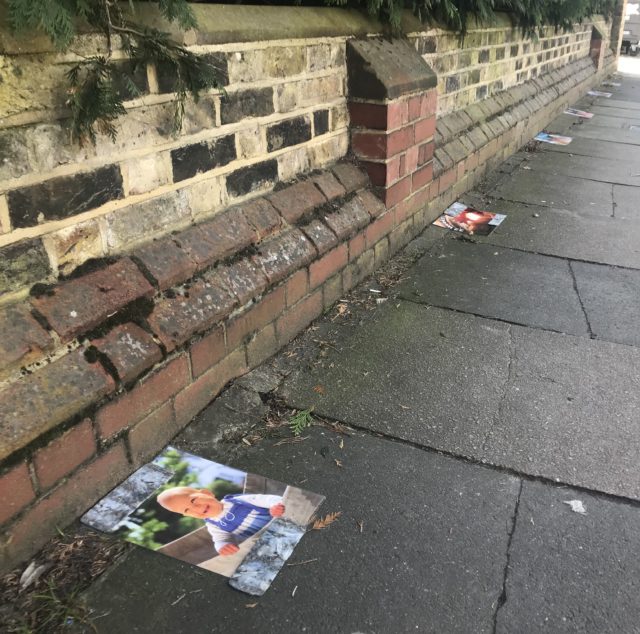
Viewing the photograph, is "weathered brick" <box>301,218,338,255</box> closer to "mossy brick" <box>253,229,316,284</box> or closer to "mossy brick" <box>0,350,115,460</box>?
"mossy brick" <box>253,229,316,284</box>

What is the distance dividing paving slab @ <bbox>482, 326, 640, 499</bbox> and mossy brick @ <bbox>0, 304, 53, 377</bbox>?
1521mm

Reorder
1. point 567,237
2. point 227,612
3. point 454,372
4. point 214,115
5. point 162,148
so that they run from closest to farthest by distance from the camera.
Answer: point 227,612
point 162,148
point 214,115
point 454,372
point 567,237

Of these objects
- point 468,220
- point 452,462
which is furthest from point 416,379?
point 468,220

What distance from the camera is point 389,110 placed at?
10.3 feet

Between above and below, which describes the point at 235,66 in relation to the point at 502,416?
above

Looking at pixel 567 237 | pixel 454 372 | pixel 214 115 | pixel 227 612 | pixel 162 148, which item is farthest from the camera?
pixel 567 237

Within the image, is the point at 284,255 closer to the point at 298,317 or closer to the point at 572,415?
the point at 298,317

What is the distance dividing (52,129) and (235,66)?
0.87 meters

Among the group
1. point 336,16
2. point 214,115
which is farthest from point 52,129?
point 336,16

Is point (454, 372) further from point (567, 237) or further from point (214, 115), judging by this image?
point (567, 237)

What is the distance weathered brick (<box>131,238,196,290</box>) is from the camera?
201cm

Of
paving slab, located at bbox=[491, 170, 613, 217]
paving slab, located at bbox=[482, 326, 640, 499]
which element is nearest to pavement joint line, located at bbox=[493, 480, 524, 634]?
paving slab, located at bbox=[482, 326, 640, 499]

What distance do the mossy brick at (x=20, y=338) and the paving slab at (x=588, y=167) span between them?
562 cm

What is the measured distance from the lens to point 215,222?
2.33 metres
